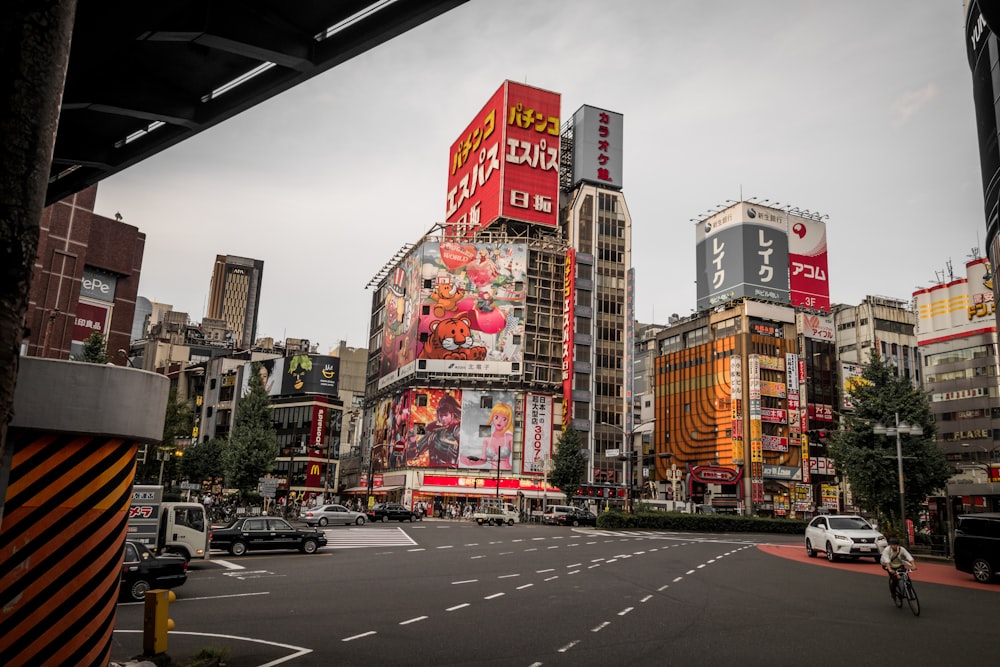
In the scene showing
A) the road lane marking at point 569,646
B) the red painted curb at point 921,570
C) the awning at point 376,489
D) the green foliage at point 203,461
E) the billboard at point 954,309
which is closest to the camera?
the road lane marking at point 569,646

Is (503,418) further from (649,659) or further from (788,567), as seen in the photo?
(649,659)

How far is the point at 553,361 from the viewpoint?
86000mm

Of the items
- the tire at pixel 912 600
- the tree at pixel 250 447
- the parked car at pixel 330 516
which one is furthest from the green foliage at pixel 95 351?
the tire at pixel 912 600

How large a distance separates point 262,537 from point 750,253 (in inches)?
3454

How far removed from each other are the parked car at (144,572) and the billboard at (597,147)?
85035 mm

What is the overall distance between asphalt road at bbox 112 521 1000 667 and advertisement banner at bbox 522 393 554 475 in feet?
180

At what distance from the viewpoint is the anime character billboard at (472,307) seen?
267ft

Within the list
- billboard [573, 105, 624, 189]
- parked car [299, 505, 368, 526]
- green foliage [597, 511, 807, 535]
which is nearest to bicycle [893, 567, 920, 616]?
parked car [299, 505, 368, 526]

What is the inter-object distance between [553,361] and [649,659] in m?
76.0

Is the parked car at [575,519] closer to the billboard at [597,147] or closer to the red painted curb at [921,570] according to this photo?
the red painted curb at [921,570]

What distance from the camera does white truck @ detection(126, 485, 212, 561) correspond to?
2202cm

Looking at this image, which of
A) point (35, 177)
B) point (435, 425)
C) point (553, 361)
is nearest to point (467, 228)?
point (553, 361)

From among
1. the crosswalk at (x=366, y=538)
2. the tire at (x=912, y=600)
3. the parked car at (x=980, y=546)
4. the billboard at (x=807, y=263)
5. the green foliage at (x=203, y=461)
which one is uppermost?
the billboard at (x=807, y=263)

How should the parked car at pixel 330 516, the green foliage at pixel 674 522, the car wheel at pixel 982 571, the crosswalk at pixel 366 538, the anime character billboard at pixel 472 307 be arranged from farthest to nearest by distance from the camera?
1. the anime character billboard at pixel 472 307
2. the green foliage at pixel 674 522
3. the parked car at pixel 330 516
4. the crosswalk at pixel 366 538
5. the car wheel at pixel 982 571
